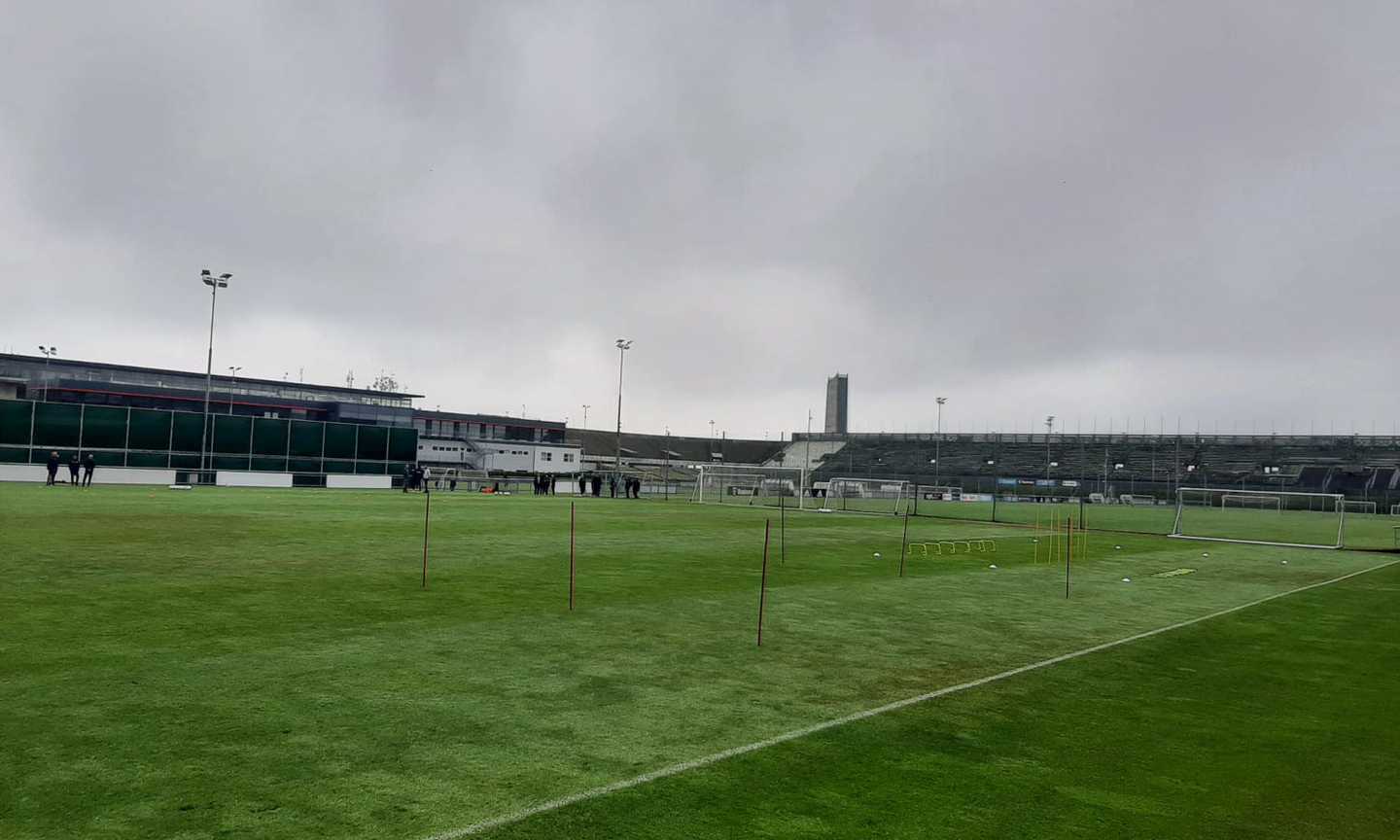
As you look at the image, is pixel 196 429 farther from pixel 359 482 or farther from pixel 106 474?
pixel 359 482

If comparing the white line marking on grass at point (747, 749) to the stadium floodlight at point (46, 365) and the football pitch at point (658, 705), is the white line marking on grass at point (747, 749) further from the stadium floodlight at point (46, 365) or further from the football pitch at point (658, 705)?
the stadium floodlight at point (46, 365)

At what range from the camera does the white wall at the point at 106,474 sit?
4638 centimetres

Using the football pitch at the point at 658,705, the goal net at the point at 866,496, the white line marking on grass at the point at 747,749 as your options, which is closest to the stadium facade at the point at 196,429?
the goal net at the point at 866,496

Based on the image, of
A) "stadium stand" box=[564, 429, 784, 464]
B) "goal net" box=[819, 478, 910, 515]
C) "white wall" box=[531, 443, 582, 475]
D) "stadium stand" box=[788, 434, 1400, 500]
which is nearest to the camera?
"goal net" box=[819, 478, 910, 515]

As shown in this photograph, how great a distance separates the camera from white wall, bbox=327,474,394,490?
188 ft

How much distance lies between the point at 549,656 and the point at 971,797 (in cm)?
482

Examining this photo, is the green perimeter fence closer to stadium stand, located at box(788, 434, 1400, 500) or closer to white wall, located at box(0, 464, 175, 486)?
white wall, located at box(0, 464, 175, 486)

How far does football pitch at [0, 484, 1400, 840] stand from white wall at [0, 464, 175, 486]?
3873 cm

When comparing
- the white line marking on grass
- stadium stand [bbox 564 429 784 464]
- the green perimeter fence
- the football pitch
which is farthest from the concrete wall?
stadium stand [bbox 564 429 784 464]

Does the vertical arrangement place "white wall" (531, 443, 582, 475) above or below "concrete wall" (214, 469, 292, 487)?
above

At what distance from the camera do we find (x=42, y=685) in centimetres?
707

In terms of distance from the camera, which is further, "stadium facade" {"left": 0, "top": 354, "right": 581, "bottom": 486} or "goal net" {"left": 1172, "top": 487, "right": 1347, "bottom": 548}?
"stadium facade" {"left": 0, "top": 354, "right": 581, "bottom": 486}

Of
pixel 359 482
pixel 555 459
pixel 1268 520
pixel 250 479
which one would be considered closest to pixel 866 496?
pixel 1268 520

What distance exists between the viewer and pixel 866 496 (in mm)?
64562
